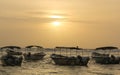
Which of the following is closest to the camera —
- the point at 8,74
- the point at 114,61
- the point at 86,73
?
the point at 8,74

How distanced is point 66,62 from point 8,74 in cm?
2495

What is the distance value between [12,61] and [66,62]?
12.1 meters

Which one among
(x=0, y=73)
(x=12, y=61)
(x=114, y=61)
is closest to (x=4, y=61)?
(x=12, y=61)

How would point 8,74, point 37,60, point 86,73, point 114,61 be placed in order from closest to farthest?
point 8,74, point 86,73, point 114,61, point 37,60

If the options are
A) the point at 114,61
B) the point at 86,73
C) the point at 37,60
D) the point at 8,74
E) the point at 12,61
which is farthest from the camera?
the point at 37,60

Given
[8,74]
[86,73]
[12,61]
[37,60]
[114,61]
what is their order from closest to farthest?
[8,74], [86,73], [12,61], [114,61], [37,60]

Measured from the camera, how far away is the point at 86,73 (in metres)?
73.2

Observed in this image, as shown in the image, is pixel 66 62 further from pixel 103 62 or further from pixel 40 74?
pixel 40 74

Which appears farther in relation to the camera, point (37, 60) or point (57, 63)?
point (37, 60)

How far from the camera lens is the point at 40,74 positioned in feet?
225

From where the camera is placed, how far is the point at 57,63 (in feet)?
→ 305

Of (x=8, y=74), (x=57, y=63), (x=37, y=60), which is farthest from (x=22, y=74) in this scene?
(x=37, y=60)

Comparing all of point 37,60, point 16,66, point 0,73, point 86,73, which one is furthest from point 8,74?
point 37,60

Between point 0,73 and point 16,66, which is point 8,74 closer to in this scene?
point 0,73
